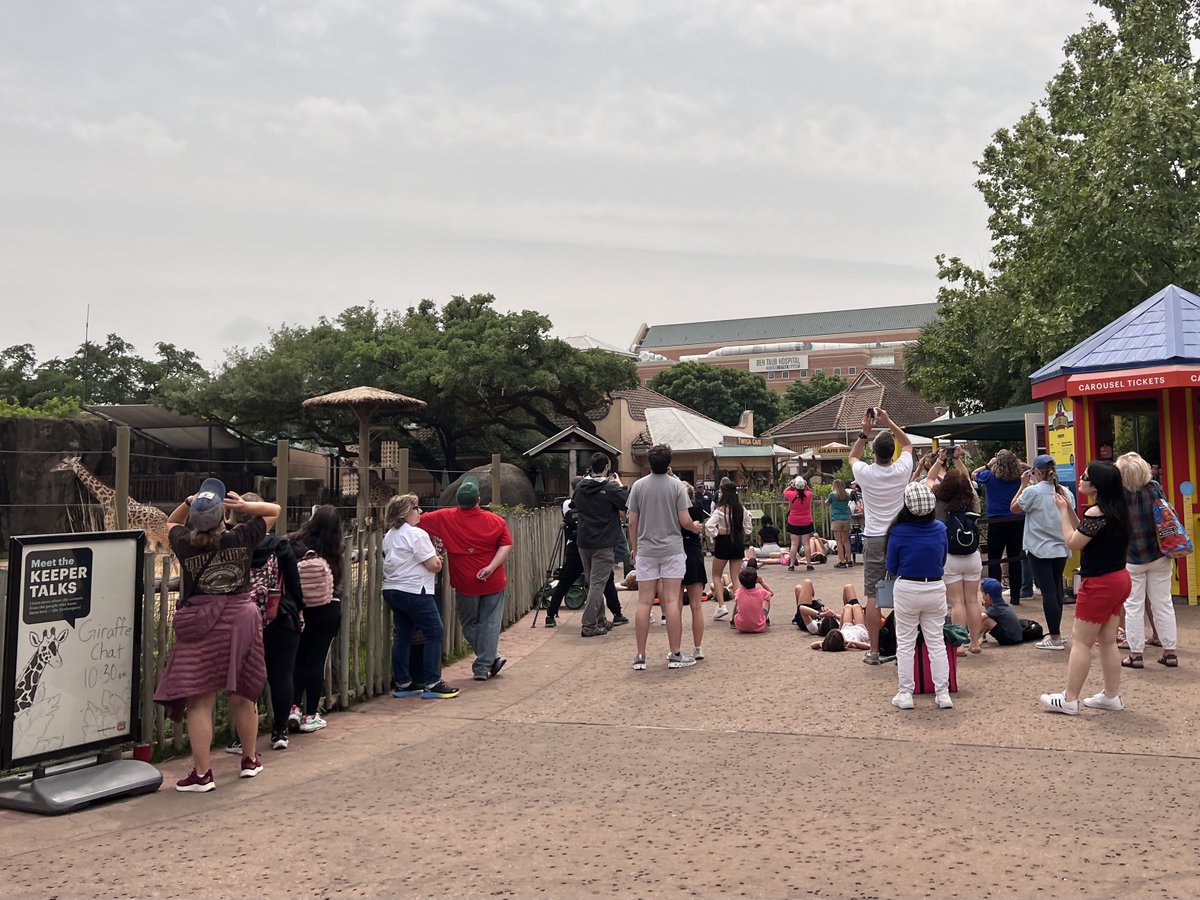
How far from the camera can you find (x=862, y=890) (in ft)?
13.0

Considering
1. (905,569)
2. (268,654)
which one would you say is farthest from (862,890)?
(268,654)

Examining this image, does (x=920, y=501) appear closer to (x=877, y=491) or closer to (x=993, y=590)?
(x=877, y=491)

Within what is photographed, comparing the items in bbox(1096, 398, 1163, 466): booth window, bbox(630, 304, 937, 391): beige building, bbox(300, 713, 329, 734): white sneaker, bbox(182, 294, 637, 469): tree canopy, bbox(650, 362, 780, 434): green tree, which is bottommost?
bbox(300, 713, 329, 734): white sneaker

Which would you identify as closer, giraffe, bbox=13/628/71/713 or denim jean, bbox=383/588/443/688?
giraffe, bbox=13/628/71/713

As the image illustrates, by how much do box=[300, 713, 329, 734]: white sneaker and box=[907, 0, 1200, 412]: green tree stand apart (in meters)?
15.8

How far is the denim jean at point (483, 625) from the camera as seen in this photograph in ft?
28.0

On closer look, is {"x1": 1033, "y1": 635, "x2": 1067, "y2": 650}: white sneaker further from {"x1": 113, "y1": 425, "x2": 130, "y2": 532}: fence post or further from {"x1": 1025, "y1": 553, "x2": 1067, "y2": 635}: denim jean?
{"x1": 113, "y1": 425, "x2": 130, "y2": 532}: fence post

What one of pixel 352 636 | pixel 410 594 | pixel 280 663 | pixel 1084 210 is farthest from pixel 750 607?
pixel 1084 210

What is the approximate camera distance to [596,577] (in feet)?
34.9

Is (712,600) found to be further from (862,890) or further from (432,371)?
(432,371)

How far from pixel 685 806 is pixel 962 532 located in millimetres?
4264

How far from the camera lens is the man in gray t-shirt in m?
8.45

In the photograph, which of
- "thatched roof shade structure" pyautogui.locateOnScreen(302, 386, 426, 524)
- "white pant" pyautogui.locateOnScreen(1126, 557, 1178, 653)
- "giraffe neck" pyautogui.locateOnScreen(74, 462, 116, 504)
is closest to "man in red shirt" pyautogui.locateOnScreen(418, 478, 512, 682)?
"white pant" pyautogui.locateOnScreen(1126, 557, 1178, 653)

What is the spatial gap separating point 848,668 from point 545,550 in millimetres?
6133
